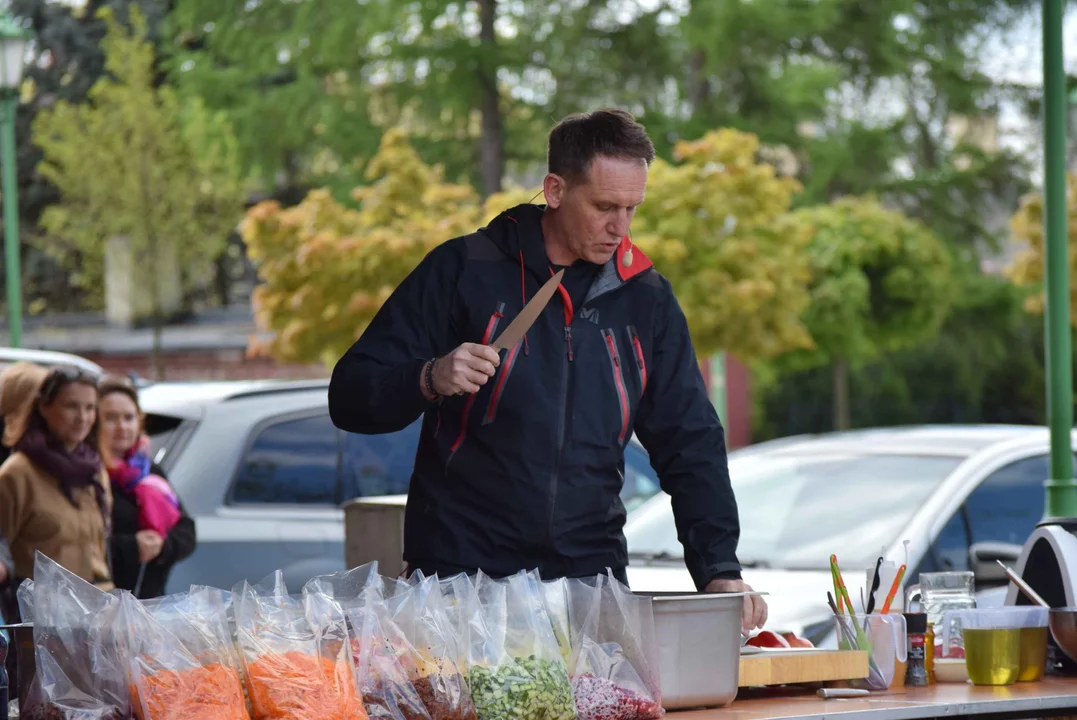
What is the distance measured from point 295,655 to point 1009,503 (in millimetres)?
4761

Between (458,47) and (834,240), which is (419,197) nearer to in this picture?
(458,47)

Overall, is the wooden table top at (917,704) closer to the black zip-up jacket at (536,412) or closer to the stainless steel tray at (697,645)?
the stainless steel tray at (697,645)

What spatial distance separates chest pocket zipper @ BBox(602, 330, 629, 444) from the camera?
3.91 m

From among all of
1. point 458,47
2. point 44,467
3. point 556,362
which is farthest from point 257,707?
point 458,47

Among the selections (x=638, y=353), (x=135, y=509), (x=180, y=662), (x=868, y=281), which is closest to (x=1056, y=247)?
(x=638, y=353)

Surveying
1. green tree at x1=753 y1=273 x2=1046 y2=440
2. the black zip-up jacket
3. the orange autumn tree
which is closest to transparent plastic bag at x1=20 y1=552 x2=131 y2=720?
the black zip-up jacket

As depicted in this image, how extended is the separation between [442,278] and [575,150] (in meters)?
0.42

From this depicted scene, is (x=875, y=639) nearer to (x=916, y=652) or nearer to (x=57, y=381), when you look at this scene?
(x=916, y=652)

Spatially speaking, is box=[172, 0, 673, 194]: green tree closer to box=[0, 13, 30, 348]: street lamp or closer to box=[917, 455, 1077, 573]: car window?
box=[0, 13, 30, 348]: street lamp

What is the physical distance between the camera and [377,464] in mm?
8031

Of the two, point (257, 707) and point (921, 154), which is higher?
point (921, 154)

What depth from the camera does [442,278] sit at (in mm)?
3953

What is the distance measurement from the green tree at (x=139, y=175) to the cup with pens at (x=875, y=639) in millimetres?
22640

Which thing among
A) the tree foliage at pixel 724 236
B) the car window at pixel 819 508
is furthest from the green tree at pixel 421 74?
the car window at pixel 819 508
